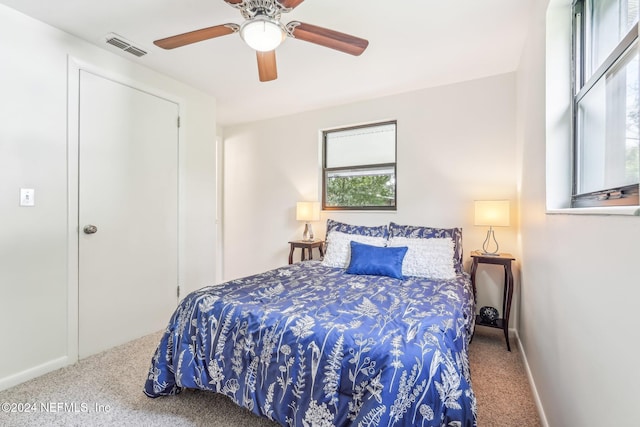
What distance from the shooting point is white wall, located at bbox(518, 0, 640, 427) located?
77 centimetres

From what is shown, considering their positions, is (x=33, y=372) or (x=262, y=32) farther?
(x=33, y=372)

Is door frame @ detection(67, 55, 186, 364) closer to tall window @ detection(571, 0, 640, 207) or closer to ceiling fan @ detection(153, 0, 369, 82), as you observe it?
ceiling fan @ detection(153, 0, 369, 82)

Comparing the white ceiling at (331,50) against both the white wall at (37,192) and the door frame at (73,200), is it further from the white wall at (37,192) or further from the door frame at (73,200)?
the door frame at (73,200)

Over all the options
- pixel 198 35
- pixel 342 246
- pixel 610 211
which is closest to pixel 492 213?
pixel 342 246

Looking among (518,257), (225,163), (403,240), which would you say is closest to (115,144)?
(225,163)

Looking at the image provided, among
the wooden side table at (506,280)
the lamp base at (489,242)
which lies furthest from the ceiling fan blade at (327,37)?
the lamp base at (489,242)

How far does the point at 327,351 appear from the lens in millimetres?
1286

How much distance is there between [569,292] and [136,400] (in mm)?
2314

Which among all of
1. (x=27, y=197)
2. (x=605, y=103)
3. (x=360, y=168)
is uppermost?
(x=360, y=168)

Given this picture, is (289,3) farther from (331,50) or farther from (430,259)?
(430,259)

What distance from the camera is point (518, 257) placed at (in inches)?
103

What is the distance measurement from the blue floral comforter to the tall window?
0.84m

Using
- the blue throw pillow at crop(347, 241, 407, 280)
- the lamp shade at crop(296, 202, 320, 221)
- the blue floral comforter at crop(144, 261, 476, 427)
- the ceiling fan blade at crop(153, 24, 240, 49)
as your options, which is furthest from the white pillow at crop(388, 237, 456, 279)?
the ceiling fan blade at crop(153, 24, 240, 49)

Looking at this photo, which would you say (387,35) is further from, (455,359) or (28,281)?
(28,281)
